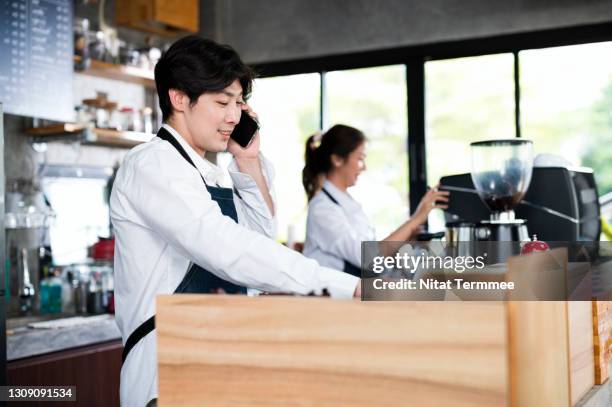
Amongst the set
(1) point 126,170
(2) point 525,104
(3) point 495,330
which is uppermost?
(2) point 525,104

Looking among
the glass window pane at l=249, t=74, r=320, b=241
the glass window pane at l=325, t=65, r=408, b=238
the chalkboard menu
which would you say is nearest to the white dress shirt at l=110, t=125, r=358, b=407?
the chalkboard menu

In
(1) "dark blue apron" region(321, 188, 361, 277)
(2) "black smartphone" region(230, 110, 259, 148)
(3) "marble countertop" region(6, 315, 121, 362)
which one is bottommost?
(3) "marble countertop" region(6, 315, 121, 362)

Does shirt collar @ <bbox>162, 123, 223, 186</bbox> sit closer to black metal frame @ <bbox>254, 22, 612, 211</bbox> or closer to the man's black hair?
the man's black hair

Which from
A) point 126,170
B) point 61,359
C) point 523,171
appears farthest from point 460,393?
point 61,359

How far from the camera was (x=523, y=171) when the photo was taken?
7.72 ft

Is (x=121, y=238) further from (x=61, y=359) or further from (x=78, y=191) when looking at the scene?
(x=78, y=191)

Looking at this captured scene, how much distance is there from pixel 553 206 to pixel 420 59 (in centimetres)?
199

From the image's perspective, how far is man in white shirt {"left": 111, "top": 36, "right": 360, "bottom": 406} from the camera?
1370 millimetres

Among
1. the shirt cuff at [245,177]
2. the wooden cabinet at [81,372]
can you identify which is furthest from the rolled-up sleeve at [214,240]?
the wooden cabinet at [81,372]

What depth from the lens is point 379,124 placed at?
4598 millimetres

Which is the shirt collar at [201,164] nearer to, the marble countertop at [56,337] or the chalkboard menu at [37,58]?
the marble countertop at [56,337]

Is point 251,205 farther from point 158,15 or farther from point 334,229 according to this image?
point 158,15

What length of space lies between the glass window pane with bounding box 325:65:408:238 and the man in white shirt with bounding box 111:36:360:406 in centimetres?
265

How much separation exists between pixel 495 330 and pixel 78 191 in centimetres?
332
